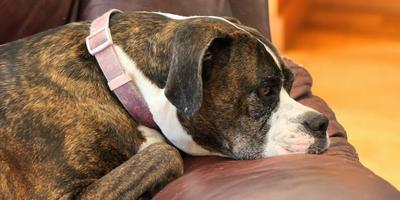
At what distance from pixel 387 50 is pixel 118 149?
323cm

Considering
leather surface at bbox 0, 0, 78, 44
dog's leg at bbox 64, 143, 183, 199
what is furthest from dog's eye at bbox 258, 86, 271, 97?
leather surface at bbox 0, 0, 78, 44

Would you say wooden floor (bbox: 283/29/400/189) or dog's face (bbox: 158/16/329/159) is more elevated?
dog's face (bbox: 158/16/329/159)

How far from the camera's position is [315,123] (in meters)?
1.62

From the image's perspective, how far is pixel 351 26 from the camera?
15.8ft

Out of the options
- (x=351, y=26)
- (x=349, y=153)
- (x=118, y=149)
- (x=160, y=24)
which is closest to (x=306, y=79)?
(x=349, y=153)

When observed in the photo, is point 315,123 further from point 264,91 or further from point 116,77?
point 116,77

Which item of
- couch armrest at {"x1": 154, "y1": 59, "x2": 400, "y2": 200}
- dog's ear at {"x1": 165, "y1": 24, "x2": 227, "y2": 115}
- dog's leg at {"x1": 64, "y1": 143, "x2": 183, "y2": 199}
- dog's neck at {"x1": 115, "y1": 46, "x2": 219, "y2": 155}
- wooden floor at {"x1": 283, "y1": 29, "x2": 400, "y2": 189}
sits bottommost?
wooden floor at {"x1": 283, "y1": 29, "x2": 400, "y2": 189}

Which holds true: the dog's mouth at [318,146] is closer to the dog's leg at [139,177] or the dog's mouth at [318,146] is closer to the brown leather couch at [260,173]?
the brown leather couch at [260,173]

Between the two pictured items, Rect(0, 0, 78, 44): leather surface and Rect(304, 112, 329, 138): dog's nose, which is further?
Rect(0, 0, 78, 44): leather surface

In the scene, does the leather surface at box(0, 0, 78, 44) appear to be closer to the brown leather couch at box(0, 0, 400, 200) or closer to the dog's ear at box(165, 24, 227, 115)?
the brown leather couch at box(0, 0, 400, 200)

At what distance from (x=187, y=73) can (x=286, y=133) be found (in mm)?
305

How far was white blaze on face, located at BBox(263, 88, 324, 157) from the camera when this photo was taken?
5.27 ft

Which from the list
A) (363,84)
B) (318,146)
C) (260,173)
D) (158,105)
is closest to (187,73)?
(158,105)

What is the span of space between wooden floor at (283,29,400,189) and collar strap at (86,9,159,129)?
158 centimetres
